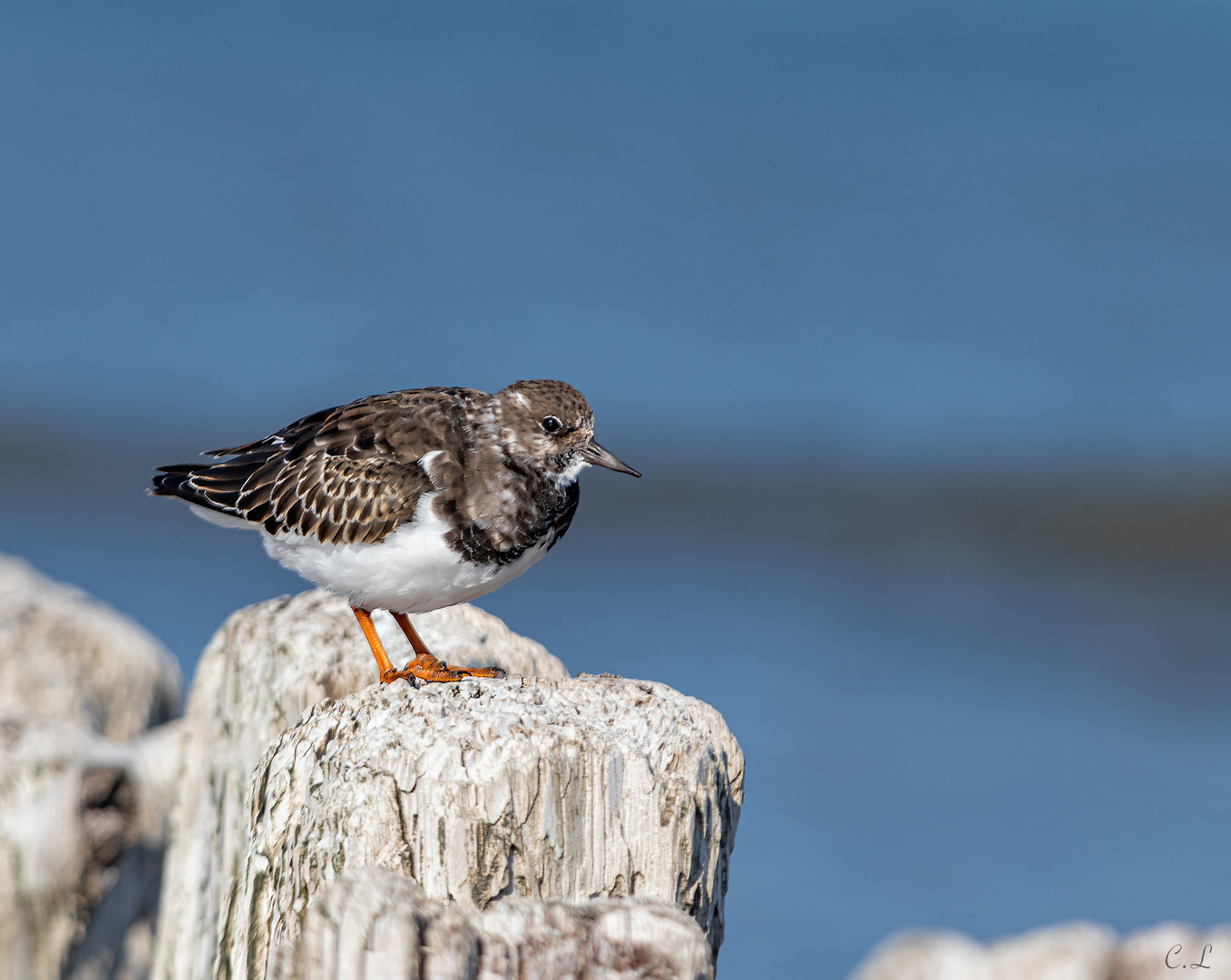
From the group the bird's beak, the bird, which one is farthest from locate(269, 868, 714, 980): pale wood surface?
the bird's beak

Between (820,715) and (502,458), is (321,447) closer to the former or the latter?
(502,458)

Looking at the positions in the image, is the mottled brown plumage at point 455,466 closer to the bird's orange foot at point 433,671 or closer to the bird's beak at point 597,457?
the bird's beak at point 597,457

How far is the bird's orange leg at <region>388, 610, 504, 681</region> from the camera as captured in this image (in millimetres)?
3908

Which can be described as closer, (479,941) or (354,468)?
(479,941)

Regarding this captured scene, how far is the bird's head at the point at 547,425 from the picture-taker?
14.6ft

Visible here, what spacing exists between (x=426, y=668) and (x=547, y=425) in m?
0.94

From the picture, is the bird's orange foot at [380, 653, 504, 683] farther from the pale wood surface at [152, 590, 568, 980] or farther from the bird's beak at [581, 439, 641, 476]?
the bird's beak at [581, 439, 641, 476]

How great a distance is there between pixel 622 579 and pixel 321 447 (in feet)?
28.0

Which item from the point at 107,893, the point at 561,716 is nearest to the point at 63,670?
the point at 107,893

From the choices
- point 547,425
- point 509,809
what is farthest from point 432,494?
point 509,809

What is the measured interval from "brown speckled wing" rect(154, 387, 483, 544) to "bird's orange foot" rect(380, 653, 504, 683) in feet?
1.51

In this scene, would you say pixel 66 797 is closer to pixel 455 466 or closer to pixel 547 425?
pixel 455 466

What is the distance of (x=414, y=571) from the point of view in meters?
4.19

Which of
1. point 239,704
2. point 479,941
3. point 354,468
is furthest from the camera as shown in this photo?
point 354,468
